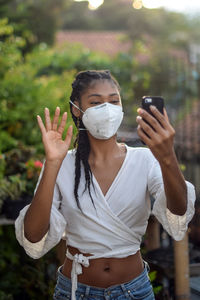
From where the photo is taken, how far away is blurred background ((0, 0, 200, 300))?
12.8ft

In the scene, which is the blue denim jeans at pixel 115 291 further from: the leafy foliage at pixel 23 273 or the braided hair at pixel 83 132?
the leafy foliage at pixel 23 273

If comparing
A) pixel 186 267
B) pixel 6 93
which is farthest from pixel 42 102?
pixel 186 267

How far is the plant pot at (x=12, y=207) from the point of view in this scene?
11.5 ft

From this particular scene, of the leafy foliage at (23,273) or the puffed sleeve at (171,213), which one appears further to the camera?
the leafy foliage at (23,273)

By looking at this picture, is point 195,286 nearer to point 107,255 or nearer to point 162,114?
point 107,255

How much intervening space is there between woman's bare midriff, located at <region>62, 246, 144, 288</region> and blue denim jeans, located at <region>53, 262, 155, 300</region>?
24 mm

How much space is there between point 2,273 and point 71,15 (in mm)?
30738

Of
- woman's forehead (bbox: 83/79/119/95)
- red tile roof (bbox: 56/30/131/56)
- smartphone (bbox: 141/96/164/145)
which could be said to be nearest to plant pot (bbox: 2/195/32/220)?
Answer: woman's forehead (bbox: 83/79/119/95)

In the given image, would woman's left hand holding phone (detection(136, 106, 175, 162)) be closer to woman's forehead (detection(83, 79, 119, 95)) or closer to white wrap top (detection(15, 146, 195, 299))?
white wrap top (detection(15, 146, 195, 299))

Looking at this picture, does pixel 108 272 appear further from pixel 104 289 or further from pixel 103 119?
pixel 103 119

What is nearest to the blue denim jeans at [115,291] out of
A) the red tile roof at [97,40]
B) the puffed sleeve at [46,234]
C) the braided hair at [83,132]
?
the puffed sleeve at [46,234]

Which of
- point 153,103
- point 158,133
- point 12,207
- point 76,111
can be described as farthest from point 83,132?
point 12,207

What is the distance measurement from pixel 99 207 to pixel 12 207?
168cm

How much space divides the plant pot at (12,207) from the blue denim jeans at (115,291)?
4.86 feet
